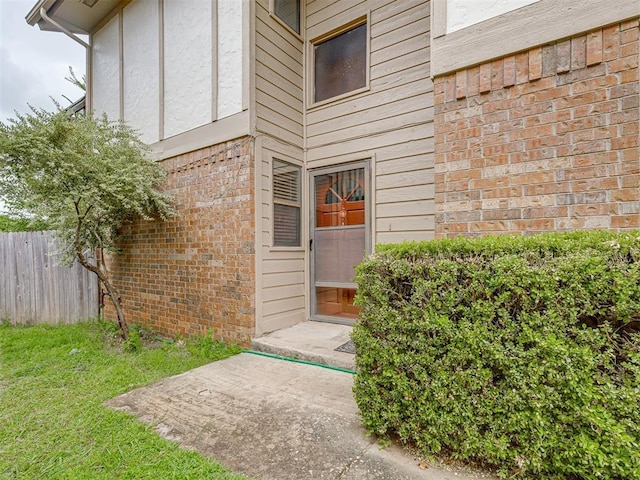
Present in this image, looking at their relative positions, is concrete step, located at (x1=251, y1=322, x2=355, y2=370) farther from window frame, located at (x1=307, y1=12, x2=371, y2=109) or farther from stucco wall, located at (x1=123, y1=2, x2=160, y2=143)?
stucco wall, located at (x1=123, y1=2, x2=160, y2=143)

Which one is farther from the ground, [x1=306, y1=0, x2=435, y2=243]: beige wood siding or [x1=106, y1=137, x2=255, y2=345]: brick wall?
[x1=306, y1=0, x2=435, y2=243]: beige wood siding

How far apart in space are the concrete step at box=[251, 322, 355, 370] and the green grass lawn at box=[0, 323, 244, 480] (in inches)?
22.8

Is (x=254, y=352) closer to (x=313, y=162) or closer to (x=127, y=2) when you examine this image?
(x=313, y=162)

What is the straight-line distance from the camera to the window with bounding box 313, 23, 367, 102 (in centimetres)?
444

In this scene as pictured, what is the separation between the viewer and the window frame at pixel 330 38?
168 inches

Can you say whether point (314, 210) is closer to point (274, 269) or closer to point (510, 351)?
point (274, 269)

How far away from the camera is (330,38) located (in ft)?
15.5

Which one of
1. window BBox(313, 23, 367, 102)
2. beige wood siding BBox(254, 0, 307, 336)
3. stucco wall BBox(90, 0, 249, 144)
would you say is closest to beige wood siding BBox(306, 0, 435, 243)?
window BBox(313, 23, 367, 102)

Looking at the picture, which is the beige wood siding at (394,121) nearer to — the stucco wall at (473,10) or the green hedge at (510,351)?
the stucco wall at (473,10)

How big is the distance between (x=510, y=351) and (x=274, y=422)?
5.47ft

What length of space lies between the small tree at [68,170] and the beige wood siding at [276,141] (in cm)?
174

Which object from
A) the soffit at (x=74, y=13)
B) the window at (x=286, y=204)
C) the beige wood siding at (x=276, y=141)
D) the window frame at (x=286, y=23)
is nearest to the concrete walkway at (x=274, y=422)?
the beige wood siding at (x=276, y=141)

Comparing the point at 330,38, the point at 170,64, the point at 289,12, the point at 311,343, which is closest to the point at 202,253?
the point at 311,343

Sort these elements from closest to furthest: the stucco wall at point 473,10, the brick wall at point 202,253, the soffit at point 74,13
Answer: the stucco wall at point 473,10
the brick wall at point 202,253
the soffit at point 74,13
